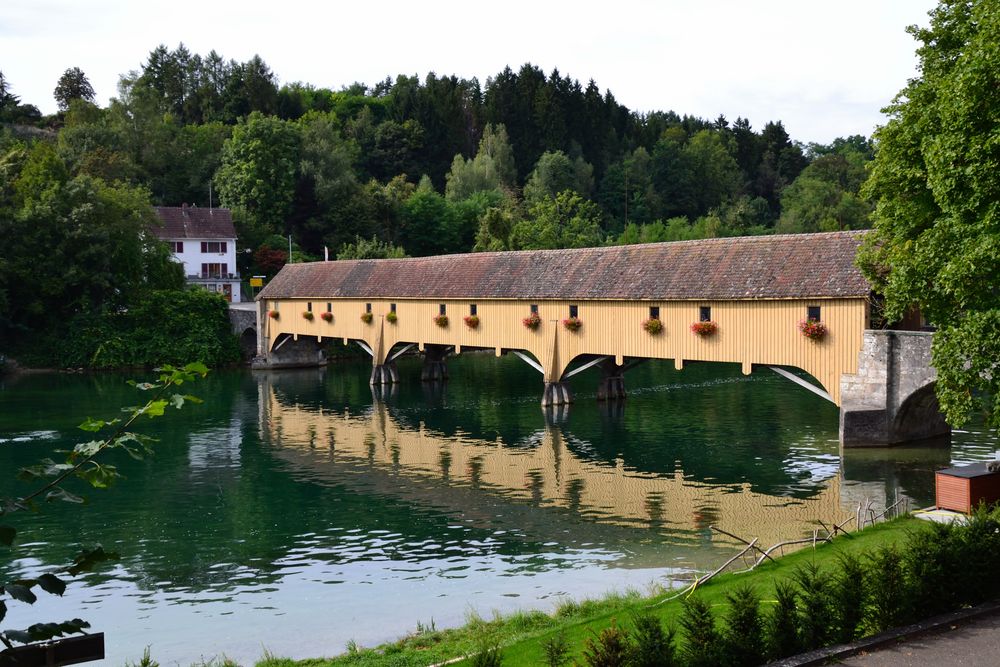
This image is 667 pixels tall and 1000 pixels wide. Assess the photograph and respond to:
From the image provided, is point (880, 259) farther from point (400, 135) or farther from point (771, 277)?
point (400, 135)

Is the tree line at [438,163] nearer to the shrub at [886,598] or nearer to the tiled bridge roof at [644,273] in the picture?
the tiled bridge roof at [644,273]

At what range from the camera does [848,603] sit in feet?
34.8

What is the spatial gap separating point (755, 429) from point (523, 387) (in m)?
14.9

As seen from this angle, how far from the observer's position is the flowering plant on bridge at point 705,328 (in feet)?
99.2

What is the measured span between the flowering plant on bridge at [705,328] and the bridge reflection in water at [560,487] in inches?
195

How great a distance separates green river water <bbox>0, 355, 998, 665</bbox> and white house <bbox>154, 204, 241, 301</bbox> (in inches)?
1279

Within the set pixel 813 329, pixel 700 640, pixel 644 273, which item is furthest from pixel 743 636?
pixel 644 273

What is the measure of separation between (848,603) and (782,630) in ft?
3.20

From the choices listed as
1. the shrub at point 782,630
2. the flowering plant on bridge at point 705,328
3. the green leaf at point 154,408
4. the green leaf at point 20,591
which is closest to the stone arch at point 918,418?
the flowering plant on bridge at point 705,328

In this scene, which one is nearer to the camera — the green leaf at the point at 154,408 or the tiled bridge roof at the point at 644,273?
the green leaf at the point at 154,408

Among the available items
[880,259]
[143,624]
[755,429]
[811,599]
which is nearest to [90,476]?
[811,599]

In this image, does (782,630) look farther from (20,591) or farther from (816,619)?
(20,591)

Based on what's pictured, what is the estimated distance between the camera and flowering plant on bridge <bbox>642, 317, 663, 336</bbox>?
105ft

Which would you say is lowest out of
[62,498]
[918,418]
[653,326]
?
[918,418]
